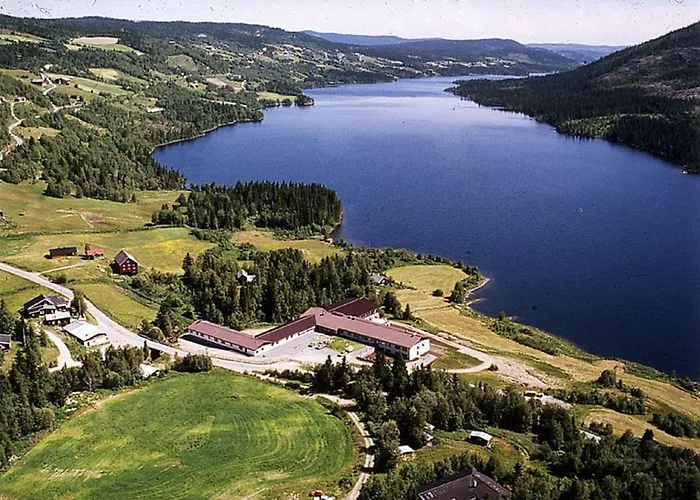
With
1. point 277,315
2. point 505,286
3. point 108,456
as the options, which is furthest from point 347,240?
point 108,456

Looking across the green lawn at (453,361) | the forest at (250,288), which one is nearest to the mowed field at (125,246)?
the forest at (250,288)

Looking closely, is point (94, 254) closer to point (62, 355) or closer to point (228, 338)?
point (62, 355)

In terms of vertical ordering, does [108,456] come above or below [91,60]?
below

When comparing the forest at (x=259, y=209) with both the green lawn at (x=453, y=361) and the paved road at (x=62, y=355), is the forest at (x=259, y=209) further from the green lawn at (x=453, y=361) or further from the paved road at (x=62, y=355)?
the green lawn at (x=453, y=361)

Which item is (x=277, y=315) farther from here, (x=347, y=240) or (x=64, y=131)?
(x=64, y=131)

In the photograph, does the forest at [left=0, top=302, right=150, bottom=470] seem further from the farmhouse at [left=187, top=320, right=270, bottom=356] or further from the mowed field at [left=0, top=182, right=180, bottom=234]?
the mowed field at [left=0, top=182, right=180, bottom=234]
